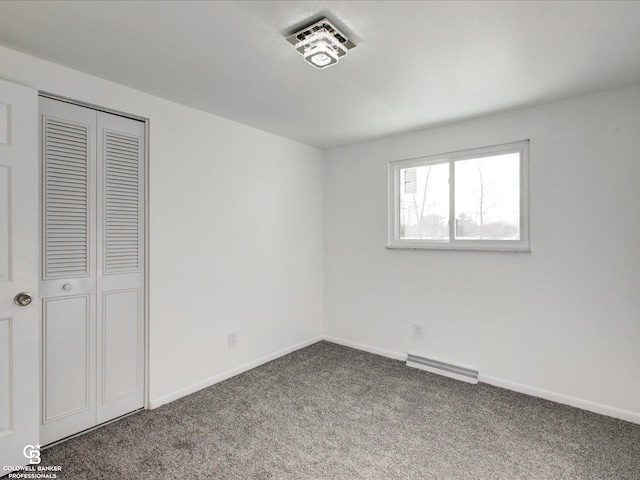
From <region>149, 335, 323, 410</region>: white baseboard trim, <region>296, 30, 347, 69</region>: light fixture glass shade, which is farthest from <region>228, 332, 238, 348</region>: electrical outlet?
<region>296, 30, 347, 69</region>: light fixture glass shade

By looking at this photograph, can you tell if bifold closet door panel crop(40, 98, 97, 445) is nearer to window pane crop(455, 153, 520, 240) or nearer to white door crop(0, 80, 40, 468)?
white door crop(0, 80, 40, 468)

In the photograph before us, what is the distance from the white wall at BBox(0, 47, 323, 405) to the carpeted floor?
1.36 feet

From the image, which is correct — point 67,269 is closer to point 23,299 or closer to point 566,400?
point 23,299

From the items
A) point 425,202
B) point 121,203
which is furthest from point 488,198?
point 121,203

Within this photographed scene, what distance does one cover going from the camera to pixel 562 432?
2158 millimetres

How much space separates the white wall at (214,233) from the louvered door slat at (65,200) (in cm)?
26

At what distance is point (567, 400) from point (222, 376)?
9.03 ft

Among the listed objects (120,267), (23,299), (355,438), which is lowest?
(355,438)

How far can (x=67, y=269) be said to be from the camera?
2.09 meters

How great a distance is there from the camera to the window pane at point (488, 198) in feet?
9.29

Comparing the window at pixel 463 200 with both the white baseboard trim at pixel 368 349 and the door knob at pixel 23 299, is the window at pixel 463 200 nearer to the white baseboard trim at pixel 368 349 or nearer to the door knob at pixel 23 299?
the white baseboard trim at pixel 368 349

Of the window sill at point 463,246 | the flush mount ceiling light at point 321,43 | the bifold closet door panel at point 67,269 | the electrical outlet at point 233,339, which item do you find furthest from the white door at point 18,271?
the window sill at point 463,246

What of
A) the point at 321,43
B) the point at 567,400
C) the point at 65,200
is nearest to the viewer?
the point at 321,43

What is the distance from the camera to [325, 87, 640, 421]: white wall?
2.33 metres
